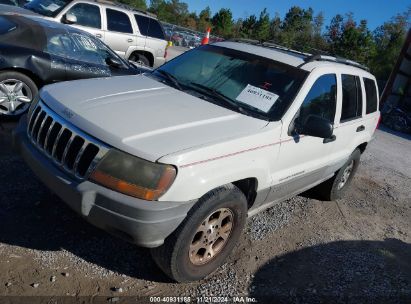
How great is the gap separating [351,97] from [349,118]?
0.25 m

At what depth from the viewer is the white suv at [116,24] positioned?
30.0ft

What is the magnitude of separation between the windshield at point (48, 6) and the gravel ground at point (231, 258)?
4477mm

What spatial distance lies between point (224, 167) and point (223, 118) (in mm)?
521

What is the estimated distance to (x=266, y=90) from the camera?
151 inches

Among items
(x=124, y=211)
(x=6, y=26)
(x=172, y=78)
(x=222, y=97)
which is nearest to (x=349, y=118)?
(x=222, y=97)

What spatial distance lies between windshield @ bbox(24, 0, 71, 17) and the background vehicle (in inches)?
119

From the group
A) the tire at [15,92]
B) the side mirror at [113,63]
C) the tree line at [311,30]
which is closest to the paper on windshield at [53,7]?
the side mirror at [113,63]

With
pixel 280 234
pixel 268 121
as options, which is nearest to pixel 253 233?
pixel 280 234

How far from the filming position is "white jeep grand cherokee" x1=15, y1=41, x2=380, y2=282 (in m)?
2.78

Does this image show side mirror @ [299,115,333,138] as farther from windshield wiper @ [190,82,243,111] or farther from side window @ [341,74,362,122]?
side window @ [341,74,362,122]

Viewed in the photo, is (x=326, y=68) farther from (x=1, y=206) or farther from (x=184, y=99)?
(x=1, y=206)

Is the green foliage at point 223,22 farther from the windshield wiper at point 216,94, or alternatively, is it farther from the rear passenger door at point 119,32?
the windshield wiper at point 216,94

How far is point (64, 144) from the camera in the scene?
305 centimetres

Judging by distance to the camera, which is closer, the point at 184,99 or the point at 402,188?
the point at 184,99
